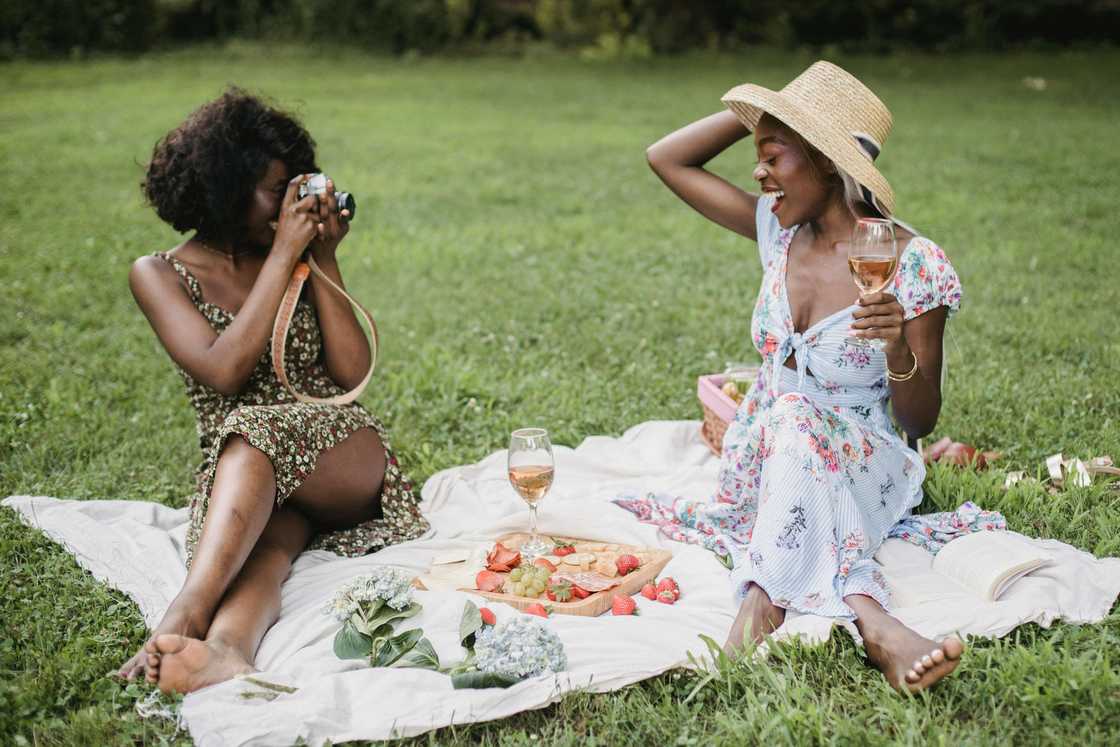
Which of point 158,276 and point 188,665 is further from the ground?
point 158,276

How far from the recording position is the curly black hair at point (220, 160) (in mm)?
4133

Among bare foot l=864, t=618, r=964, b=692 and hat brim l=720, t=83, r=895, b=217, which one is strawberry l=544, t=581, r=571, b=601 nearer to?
bare foot l=864, t=618, r=964, b=692

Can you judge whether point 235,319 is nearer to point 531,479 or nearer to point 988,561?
point 531,479

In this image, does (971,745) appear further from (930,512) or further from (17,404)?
(17,404)

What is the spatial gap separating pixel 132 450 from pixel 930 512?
147 inches

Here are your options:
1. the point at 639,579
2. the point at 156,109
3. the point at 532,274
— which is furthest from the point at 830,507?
the point at 156,109

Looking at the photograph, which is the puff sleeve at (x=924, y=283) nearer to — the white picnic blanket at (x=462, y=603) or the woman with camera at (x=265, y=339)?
the white picnic blanket at (x=462, y=603)

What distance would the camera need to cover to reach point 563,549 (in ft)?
13.8

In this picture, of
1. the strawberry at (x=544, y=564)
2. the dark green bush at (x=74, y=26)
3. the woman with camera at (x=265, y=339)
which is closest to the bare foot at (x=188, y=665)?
the woman with camera at (x=265, y=339)

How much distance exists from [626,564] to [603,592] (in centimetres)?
27

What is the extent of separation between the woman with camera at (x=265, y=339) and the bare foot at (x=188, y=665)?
1.41 feet

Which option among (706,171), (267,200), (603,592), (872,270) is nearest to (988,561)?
(872,270)

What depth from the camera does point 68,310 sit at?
7.47m

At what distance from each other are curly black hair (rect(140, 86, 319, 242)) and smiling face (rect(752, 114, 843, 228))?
5.93 feet
